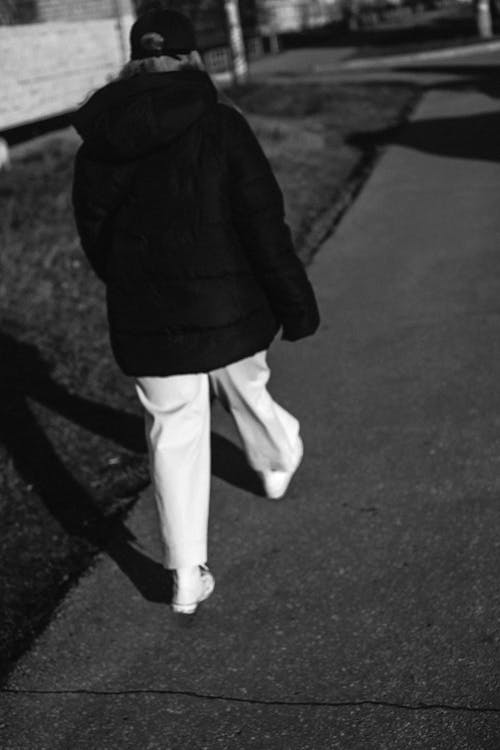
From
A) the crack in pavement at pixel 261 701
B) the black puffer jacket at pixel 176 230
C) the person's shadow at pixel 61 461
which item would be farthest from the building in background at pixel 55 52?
the crack in pavement at pixel 261 701

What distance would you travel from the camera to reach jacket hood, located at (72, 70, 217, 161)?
3734 millimetres

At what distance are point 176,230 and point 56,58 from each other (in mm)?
12536

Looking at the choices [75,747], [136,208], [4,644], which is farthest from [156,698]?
[136,208]

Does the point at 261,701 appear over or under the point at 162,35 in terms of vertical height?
under

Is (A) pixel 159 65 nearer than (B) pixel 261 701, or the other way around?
(B) pixel 261 701

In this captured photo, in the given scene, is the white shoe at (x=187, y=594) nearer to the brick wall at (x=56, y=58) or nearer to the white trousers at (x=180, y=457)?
the white trousers at (x=180, y=457)

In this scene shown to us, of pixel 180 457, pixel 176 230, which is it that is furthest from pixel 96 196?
pixel 180 457

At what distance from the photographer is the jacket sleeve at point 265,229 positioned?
380 centimetres

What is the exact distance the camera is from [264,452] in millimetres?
4648

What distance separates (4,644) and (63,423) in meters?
2.16

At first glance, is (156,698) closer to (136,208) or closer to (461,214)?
(136,208)

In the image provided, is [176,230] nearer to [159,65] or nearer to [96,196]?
[96,196]

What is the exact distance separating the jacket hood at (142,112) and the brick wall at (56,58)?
1017 centimetres

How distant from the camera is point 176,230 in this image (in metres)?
3.84
